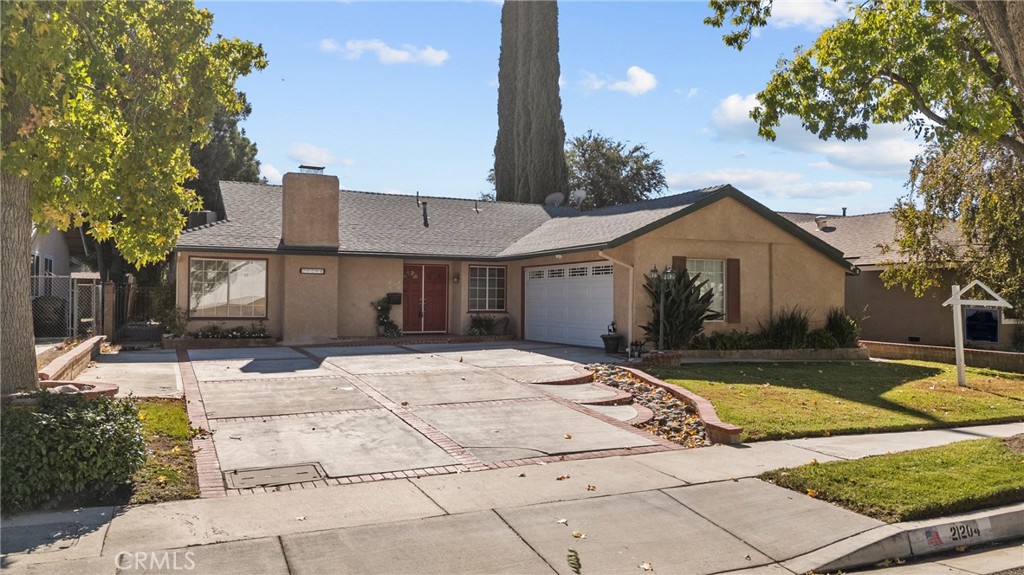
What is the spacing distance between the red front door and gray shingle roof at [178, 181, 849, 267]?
2.86ft

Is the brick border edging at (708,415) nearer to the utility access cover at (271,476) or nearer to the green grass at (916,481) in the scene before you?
the green grass at (916,481)

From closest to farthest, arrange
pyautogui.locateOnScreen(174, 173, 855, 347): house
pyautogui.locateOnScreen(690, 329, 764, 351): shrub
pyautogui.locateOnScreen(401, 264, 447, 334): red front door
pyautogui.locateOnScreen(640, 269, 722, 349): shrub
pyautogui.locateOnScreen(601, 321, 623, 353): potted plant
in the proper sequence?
pyautogui.locateOnScreen(640, 269, 722, 349): shrub → pyautogui.locateOnScreen(601, 321, 623, 353): potted plant → pyautogui.locateOnScreen(690, 329, 764, 351): shrub → pyautogui.locateOnScreen(174, 173, 855, 347): house → pyautogui.locateOnScreen(401, 264, 447, 334): red front door

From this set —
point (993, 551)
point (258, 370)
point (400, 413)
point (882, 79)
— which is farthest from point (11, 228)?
point (882, 79)

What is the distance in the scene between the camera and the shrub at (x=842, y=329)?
59.6ft

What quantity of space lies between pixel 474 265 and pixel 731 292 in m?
7.75

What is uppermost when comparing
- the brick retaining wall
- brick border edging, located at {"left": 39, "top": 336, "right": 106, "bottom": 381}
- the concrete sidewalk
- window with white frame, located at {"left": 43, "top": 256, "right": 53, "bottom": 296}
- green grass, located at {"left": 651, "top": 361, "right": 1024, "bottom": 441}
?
window with white frame, located at {"left": 43, "top": 256, "right": 53, "bottom": 296}

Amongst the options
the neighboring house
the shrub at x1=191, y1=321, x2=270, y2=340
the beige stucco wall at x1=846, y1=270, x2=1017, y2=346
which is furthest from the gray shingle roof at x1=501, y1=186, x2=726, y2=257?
the beige stucco wall at x1=846, y1=270, x2=1017, y2=346

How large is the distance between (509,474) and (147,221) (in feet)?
16.5

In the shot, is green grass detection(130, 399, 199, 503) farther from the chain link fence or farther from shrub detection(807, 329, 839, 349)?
shrub detection(807, 329, 839, 349)

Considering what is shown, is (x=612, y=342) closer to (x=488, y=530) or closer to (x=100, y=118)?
(x=488, y=530)

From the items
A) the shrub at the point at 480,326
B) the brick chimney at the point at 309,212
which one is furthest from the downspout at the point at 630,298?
the brick chimney at the point at 309,212

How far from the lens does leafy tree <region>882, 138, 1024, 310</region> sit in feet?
56.1

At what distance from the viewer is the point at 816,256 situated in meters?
18.5

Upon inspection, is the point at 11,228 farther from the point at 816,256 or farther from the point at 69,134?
the point at 816,256
